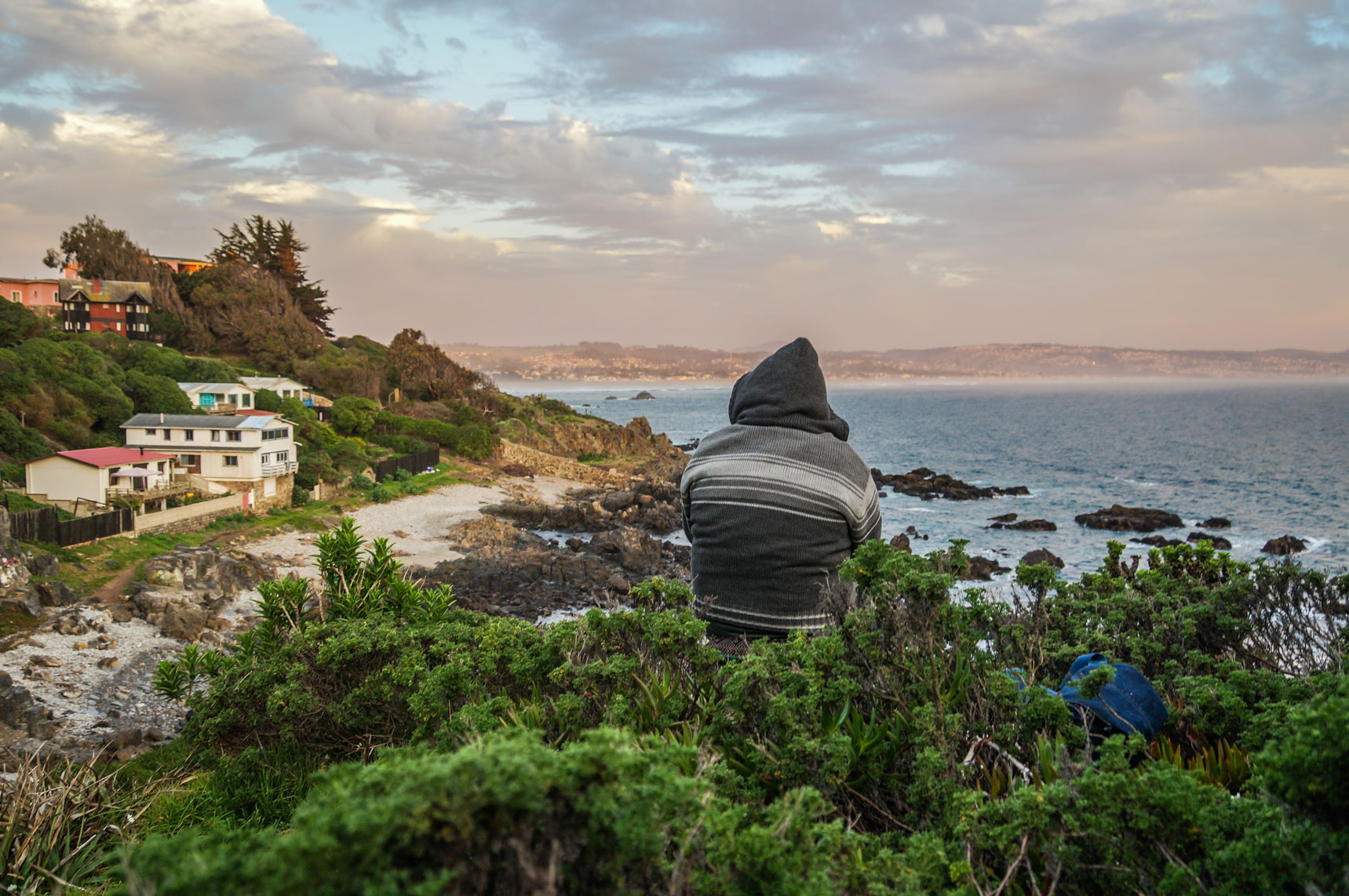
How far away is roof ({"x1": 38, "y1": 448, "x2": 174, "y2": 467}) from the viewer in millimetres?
18516

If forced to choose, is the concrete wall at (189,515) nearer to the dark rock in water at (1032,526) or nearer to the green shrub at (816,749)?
the green shrub at (816,749)

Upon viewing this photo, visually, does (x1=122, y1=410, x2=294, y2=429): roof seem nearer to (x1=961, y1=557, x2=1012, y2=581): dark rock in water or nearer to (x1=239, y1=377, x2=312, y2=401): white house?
(x1=239, y1=377, x2=312, y2=401): white house

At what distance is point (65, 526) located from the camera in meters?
→ 16.2

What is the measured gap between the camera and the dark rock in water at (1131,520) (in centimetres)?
2781

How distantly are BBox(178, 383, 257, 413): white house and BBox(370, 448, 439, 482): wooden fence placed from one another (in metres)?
5.48

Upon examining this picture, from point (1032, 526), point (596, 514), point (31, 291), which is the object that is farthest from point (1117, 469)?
point (31, 291)

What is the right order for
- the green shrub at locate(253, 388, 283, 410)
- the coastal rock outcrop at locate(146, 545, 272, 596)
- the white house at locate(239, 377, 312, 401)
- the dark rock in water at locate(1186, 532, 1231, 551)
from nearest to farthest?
the coastal rock outcrop at locate(146, 545, 272, 596), the dark rock in water at locate(1186, 532, 1231, 551), the green shrub at locate(253, 388, 283, 410), the white house at locate(239, 377, 312, 401)

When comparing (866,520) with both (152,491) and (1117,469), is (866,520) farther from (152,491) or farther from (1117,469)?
(1117,469)

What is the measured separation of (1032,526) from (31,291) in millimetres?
53959

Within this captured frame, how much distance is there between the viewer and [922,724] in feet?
7.20

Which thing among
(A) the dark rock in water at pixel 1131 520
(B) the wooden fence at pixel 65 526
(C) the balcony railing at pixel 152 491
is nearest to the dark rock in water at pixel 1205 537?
(A) the dark rock in water at pixel 1131 520

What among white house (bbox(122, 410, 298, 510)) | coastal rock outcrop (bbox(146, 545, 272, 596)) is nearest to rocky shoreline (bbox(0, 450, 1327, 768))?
coastal rock outcrop (bbox(146, 545, 272, 596))

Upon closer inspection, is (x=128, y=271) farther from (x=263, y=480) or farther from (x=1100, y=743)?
(x=1100, y=743)

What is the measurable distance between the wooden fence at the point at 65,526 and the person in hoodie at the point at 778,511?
17.1 metres
